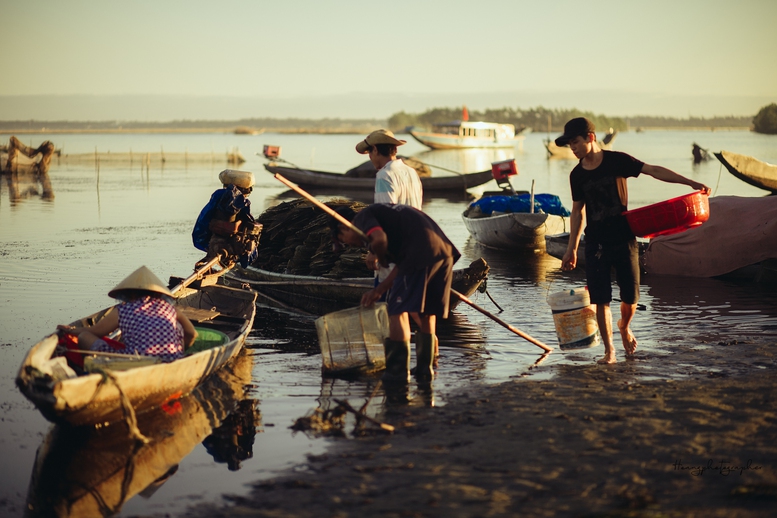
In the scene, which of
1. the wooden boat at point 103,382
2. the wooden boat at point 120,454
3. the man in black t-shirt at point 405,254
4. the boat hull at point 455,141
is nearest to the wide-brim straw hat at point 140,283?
the wooden boat at point 103,382

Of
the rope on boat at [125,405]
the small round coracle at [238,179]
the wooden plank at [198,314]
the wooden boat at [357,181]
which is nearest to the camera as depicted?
the rope on boat at [125,405]

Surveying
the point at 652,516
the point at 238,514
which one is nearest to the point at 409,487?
the point at 238,514

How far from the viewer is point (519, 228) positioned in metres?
17.2

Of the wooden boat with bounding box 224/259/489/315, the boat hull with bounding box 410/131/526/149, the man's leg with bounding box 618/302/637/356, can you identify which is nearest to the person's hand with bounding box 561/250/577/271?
the man's leg with bounding box 618/302/637/356

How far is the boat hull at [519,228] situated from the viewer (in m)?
17.0

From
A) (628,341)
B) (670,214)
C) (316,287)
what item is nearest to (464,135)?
(316,287)

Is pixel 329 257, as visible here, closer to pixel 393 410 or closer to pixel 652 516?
pixel 393 410

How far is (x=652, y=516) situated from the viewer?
13.6ft

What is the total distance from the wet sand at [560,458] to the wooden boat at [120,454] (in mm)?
759

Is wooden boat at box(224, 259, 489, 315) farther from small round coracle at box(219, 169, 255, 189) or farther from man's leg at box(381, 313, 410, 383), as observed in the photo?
man's leg at box(381, 313, 410, 383)

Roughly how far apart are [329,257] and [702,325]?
4727 millimetres

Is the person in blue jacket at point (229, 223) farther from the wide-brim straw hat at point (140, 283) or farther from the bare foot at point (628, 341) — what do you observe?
the bare foot at point (628, 341)

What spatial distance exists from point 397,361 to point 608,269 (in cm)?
195

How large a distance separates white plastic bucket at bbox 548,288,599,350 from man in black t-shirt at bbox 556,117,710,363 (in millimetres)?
290
